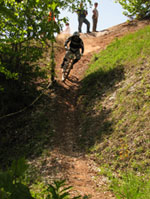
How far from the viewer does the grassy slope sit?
258 inches

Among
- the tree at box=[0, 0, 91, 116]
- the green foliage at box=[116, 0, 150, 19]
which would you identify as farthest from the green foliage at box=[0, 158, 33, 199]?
the green foliage at box=[116, 0, 150, 19]

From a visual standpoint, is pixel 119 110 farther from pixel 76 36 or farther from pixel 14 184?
pixel 14 184

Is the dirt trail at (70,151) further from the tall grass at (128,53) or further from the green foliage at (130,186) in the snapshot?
the tall grass at (128,53)

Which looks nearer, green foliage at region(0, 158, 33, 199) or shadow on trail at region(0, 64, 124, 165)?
green foliage at region(0, 158, 33, 199)

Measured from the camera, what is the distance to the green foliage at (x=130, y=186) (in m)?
4.48

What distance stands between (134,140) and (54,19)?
24.1ft

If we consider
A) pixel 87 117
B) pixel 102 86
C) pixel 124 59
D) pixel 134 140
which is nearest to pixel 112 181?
pixel 134 140

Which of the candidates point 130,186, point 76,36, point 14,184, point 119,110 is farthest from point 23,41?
point 14,184

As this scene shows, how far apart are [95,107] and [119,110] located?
69.3 inches

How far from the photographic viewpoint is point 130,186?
5090 mm

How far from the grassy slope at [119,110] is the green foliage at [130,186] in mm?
398

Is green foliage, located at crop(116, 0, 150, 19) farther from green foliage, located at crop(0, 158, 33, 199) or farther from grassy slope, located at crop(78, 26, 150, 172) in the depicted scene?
green foliage, located at crop(0, 158, 33, 199)

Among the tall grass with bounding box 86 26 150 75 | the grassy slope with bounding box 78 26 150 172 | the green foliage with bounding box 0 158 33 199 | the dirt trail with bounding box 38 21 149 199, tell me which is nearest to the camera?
the green foliage with bounding box 0 158 33 199

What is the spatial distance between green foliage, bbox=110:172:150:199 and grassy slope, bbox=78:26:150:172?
15.7 inches
